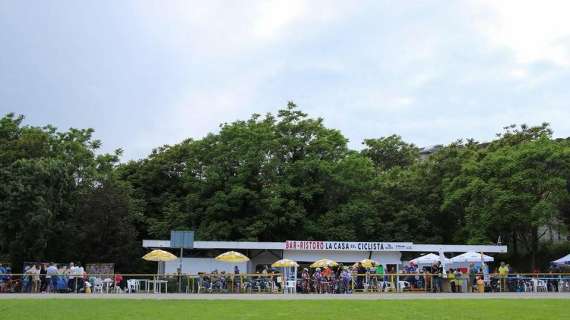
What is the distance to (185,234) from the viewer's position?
27.2m

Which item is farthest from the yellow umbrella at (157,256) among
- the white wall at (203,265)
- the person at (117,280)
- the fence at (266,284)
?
the white wall at (203,265)

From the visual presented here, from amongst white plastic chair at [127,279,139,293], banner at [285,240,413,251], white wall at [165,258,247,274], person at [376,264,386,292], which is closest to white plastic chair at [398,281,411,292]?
person at [376,264,386,292]

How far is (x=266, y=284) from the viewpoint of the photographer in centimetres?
3241

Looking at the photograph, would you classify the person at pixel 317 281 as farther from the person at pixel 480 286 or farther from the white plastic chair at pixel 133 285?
the white plastic chair at pixel 133 285

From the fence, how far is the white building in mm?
4931

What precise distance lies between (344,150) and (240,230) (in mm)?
11937

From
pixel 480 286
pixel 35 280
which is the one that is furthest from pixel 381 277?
pixel 35 280

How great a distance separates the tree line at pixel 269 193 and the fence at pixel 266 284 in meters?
9.53

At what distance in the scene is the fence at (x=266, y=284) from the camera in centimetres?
3114

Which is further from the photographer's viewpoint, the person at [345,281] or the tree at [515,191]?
the tree at [515,191]

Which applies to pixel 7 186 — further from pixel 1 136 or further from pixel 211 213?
pixel 211 213

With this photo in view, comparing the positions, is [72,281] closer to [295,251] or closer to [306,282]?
[306,282]

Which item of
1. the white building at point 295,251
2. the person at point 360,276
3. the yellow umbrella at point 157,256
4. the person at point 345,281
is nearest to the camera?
the person at point 345,281
